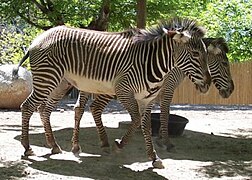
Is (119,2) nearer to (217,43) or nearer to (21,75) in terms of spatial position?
(21,75)

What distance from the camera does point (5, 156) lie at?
257 inches

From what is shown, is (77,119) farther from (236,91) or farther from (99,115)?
(236,91)

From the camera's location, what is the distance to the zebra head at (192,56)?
631cm

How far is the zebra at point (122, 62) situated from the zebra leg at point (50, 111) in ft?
1.39

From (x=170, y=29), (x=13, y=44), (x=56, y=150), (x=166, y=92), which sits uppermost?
(x=13, y=44)

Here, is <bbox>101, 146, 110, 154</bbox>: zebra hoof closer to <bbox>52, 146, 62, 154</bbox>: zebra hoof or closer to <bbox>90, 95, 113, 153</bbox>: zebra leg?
<bbox>90, 95, 113, 153</bbox>: zebra leg

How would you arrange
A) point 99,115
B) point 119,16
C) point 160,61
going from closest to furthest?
point 160,61
point 99,115
point 119,16

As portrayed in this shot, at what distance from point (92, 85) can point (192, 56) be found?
1.52 m

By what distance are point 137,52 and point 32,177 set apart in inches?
90.1

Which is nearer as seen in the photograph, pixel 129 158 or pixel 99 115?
pixel 129 158

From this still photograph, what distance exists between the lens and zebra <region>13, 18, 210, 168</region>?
252 inches

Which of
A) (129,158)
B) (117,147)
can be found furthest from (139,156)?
(117,147)

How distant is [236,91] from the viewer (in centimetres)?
2166

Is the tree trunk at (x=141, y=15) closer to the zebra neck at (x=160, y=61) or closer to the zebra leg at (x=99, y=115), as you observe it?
the zebra leg at (x=99, y=115)
